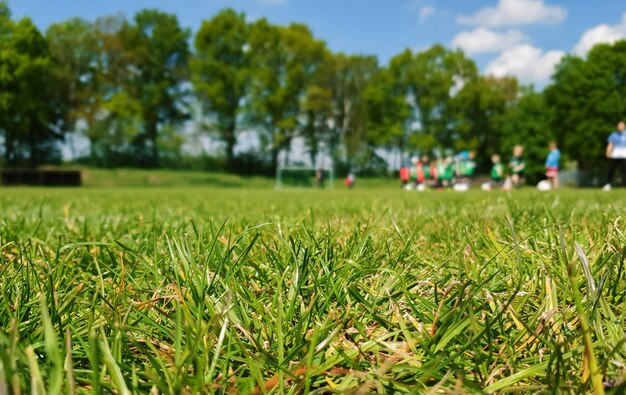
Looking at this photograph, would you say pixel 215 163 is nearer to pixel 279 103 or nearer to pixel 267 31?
pixel 279 103

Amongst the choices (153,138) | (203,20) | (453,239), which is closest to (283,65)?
(203,20)

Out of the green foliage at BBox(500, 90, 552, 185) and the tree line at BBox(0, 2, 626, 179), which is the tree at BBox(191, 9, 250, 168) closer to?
the tree line at BBox(0, 2, 626, 179)

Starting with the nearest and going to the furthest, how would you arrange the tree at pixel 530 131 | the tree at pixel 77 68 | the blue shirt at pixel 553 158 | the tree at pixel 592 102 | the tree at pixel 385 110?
the blue shirt at pixel 553 158 → the tree at pixel 592 102 → the tree at pixel 77 68 → the tree at pixel 530 131 → the tree at pixel 385 110

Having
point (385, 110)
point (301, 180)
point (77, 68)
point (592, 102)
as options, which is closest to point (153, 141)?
point (77, 68)

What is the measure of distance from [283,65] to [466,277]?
53.6 metres

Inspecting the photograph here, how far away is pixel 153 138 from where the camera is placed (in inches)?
2083

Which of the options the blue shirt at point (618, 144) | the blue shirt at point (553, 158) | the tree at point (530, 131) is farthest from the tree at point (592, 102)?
the blue shirt at point (618, 144)

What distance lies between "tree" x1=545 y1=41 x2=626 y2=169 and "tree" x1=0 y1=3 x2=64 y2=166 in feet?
160

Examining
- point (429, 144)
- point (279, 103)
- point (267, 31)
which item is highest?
point (267, 31)

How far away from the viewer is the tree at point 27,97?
43.4m

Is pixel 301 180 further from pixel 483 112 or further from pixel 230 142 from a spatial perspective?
pixel 483 112

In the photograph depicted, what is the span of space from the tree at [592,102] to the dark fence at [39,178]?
1683 inches

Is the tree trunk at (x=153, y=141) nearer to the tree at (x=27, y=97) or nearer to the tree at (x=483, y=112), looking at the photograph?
the tree at (x=27, y=97)

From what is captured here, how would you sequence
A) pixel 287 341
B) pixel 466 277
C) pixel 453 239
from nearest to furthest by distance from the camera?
pixel 287 341
pixel 466 277
pixel 453 239
